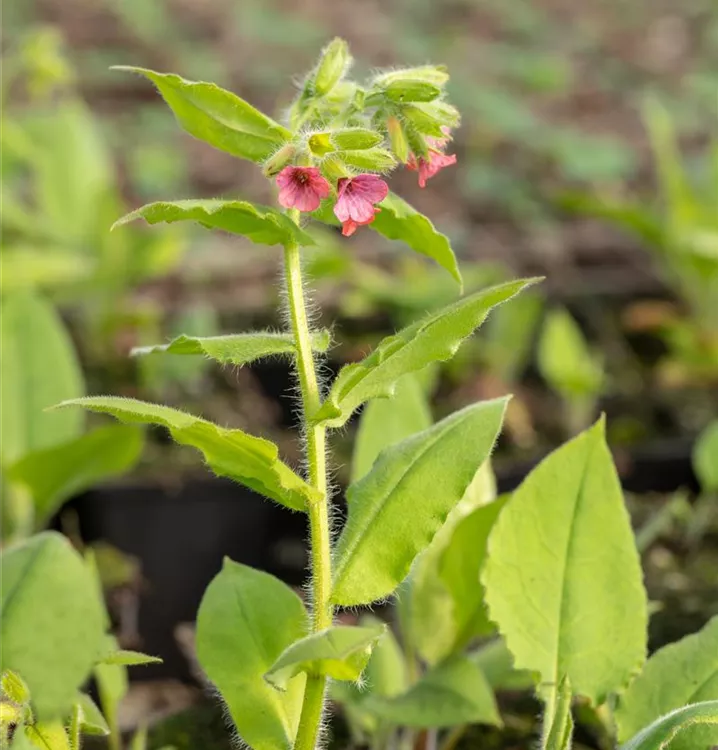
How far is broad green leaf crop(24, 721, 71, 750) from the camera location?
34.6 inches

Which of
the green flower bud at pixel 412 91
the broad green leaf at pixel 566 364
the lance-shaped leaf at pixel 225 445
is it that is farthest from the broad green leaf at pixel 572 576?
the broad green leaf at pixel 566 364

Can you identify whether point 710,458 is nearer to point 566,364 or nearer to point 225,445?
point 566,364

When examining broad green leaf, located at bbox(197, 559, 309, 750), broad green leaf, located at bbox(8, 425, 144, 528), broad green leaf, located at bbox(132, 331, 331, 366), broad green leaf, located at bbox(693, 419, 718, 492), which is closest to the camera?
broad green leaf, located at bbox(132, 331, 331, 366)

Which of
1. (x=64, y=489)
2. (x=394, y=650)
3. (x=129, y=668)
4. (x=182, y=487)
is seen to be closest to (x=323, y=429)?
(x=394, y=650)

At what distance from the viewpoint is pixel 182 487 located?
6.40 feet

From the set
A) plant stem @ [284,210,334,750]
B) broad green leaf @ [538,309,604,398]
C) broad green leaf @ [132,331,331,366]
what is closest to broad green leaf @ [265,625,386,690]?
plant stem @ [284,210,334,750]

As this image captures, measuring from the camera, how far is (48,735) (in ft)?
2.91

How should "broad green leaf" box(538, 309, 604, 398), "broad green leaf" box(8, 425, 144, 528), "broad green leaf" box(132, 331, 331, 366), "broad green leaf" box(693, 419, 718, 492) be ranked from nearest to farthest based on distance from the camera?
"broad green leaf" box(132, 331, 331, 366)
"broad green leaf" box(8, 425, 144, 528)
"broad green leaf" box(693, 419, 718, 492)
"broad green leaf" box(538, 309, 604, 398)

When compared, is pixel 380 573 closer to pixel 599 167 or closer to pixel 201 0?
pixel 599 167

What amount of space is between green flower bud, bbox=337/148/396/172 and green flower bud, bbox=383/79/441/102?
0.19 ft

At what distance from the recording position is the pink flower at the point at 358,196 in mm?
848

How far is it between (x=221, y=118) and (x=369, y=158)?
126 mm

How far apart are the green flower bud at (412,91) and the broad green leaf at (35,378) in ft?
2.69

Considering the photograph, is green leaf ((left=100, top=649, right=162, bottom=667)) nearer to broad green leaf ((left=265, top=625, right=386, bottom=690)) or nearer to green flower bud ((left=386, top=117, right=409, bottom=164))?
broad green leaf ((left=265, top=625, right=386, bottom=690))
